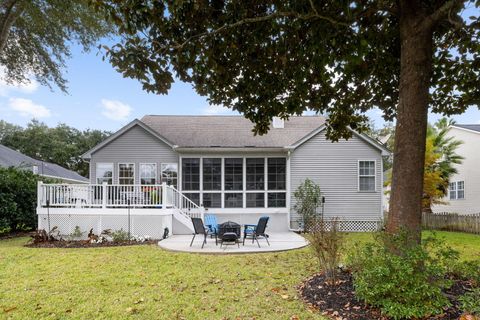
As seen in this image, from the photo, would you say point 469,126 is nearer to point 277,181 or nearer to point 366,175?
point 366,175

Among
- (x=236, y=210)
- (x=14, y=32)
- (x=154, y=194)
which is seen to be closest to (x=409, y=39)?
(x=154, y=194)

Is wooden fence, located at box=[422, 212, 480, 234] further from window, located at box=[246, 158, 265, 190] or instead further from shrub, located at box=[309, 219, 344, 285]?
shrub, located at box=[309, 219, 344, 285]

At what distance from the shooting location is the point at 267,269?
7.38 metres

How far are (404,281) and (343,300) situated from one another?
1017 mm

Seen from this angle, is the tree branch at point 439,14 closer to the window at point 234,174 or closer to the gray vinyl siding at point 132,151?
the window at point 234,174

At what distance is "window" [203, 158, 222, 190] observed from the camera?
607 inches

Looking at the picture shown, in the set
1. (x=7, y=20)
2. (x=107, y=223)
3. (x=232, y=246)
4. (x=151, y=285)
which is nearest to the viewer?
(x=151, y=285)

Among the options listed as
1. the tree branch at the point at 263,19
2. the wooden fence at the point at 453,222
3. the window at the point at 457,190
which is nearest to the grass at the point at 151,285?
the tree branch at the point at 263,19

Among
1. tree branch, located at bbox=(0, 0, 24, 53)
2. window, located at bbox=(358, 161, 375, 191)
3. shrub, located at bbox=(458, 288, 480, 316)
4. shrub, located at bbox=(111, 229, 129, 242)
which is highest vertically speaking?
tree branch, located at bbox=(0, 0, 24, 53)

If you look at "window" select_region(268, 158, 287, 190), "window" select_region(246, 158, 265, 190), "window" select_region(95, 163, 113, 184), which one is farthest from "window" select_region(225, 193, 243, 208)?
"window" select_region(95, 163, 113, 184)

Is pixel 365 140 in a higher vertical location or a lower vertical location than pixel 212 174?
higher


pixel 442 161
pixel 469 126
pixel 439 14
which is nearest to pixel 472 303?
pixel 439 14

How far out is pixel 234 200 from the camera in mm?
15492

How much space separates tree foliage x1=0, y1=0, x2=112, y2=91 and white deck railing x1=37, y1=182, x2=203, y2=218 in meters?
6.85
